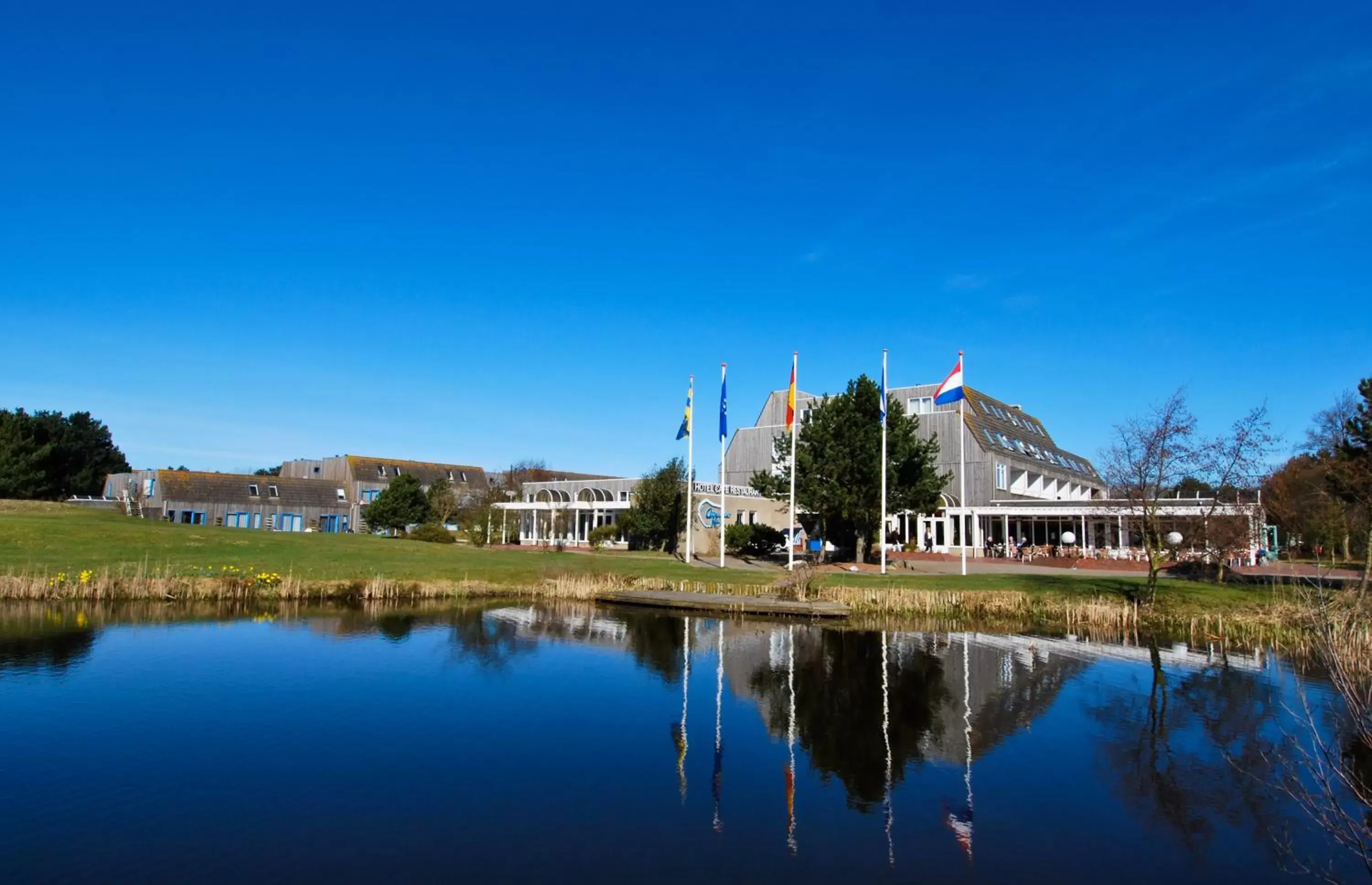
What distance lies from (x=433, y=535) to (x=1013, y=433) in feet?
133

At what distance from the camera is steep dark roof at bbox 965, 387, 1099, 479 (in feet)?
179

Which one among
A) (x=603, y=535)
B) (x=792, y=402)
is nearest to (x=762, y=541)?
(x=603, y=535)

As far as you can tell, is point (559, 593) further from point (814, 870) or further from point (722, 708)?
point (814, 870)

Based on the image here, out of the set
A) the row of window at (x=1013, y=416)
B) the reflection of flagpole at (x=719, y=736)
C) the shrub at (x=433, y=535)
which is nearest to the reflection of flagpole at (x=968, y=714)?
the reflection of flagpole at (x=719, y=736)

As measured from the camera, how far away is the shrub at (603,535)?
162 feet

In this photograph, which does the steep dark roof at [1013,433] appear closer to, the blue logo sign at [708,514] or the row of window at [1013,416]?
the row of window at [1013,416]

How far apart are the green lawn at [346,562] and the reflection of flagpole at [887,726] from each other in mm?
9461

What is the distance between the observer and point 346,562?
108 ft

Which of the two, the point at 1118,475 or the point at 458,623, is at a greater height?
the point at 1118,475

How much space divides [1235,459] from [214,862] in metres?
28.3

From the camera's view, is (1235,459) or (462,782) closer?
(462,782)

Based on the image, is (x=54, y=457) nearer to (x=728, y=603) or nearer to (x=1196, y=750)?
(x=728, y=603)

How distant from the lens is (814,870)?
818 centimetres

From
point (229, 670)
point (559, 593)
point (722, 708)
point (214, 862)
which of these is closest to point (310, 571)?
point (559, 593)
